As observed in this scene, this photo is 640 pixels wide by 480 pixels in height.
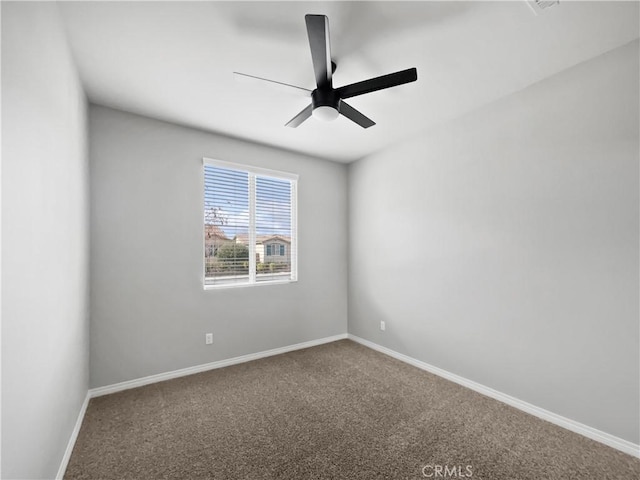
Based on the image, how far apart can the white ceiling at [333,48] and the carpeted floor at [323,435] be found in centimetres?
264

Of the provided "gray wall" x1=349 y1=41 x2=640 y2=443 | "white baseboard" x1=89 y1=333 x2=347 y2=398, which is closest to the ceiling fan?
"gray wall" x1=349 y1=41 x2=640 y2=443

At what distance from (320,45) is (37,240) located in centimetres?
168

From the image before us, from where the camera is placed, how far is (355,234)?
4.27 meters

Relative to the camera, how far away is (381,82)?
73.0 inches

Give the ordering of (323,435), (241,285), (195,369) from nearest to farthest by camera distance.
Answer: (323,435)
(195,369)
(241,285)

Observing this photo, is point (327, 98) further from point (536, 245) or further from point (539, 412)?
point (539, 412)

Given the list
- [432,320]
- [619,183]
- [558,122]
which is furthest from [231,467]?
[558,122]

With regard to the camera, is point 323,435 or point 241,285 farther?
point 241,285

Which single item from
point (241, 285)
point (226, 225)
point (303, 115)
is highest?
point (303, 115)

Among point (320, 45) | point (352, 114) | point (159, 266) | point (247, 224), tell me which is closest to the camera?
point (320, 45)

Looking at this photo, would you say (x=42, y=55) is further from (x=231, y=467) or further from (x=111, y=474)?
(x=231, y=467)

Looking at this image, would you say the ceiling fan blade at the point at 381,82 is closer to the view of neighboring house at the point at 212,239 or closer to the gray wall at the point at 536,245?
the gray wall at the point at 536,245

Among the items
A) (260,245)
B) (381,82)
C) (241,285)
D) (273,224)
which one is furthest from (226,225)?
(381,82)

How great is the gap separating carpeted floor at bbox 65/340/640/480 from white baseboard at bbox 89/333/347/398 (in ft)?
0.27
